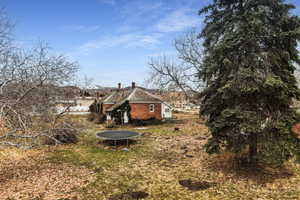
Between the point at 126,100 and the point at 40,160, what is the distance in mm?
15162

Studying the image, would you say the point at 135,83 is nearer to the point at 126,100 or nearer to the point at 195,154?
the point at 126,100

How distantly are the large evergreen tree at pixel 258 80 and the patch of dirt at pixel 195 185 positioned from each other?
1357 mm

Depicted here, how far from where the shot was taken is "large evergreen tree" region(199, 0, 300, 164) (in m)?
6.27

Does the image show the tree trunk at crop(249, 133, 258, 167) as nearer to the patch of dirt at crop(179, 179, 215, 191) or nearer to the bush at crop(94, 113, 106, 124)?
the patch of dirt at crop(179, 179, 215, 191)

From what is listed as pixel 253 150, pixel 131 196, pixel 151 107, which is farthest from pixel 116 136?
pixel 151 107

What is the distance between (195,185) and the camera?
7047 mm

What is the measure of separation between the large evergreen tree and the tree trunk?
40mm

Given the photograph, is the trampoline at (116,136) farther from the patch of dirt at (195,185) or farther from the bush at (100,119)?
the bush at (100,119)

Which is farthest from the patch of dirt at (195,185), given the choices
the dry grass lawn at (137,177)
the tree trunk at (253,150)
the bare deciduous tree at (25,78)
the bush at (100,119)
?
the bush at (100,119)

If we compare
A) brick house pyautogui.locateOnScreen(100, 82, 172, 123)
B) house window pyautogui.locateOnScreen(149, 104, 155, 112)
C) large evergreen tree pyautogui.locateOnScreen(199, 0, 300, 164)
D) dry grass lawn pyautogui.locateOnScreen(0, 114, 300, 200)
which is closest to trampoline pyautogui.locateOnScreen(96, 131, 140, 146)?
dry grass lawn pyautogui.locateOnScreen(0, 114, 300, 200)

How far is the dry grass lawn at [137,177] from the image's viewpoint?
6367 millimetres

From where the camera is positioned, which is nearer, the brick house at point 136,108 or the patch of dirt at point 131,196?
the patch of dirt at point 131,196

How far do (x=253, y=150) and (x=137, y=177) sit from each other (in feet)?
17.7

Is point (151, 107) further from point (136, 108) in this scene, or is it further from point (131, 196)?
point (131, 196)
